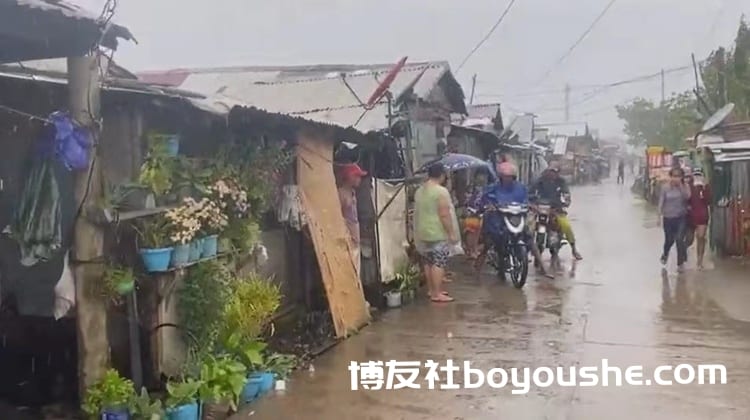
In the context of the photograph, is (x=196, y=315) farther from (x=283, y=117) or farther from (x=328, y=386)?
(x=283, y=117)

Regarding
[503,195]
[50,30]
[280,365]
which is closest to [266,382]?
[280,365]

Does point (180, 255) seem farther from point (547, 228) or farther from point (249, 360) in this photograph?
point (547, 228)

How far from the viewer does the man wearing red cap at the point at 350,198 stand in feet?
21.5

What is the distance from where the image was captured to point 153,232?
4.11 metres

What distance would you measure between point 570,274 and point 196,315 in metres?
5.74

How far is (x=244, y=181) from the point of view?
5004mm

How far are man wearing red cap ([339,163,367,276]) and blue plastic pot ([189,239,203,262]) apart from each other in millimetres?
2212

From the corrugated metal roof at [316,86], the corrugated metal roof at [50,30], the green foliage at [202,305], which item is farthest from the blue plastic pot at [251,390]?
the corrugated metal roof at [316,86]

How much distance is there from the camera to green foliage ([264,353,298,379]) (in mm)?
4727

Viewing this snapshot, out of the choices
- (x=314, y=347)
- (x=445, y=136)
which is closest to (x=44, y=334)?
(x=314, y=347)

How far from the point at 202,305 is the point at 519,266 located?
4402mm

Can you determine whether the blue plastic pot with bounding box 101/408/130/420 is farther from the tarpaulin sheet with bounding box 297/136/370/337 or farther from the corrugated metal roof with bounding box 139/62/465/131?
the corrugated metal roof with bounding box 139/62/465/131

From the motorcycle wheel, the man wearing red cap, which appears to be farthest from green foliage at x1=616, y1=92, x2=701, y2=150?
the man wearing red cap

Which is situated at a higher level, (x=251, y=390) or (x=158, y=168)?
(x=158, y=168)
